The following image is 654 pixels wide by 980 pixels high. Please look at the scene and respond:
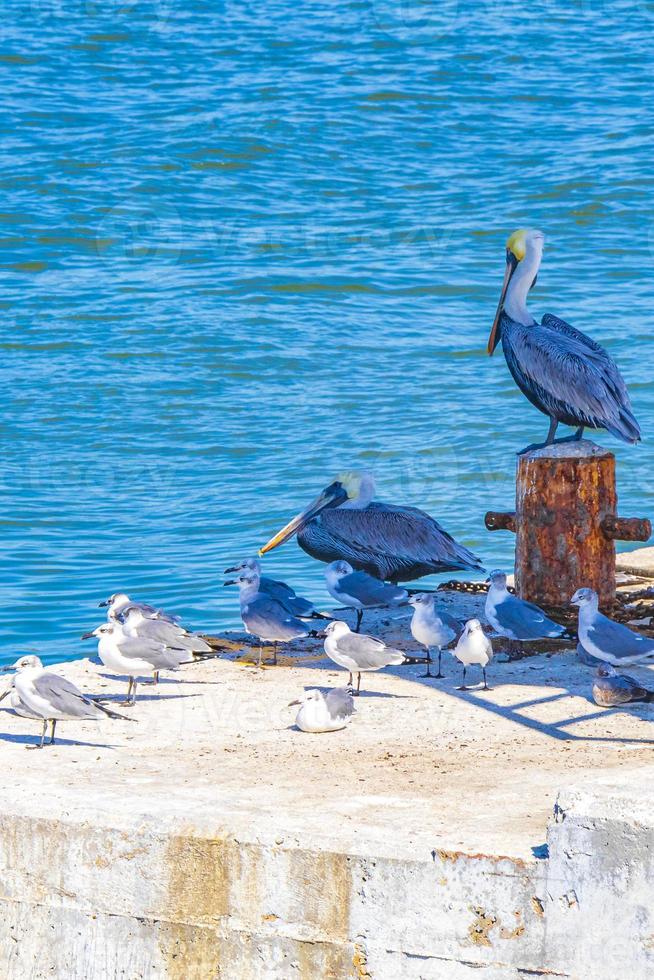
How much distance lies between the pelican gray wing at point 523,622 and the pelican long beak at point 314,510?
114 inches

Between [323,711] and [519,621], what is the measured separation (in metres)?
1.44

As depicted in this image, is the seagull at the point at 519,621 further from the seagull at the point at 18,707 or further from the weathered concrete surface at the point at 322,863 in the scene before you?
the seagull at the point at 18,707

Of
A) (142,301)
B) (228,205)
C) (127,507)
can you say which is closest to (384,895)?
(127,507)

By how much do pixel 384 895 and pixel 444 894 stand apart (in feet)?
0.65

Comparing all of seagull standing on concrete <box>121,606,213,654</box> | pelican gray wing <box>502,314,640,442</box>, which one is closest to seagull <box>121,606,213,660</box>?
seagull standing on concrete <box>121,606,213,654</box>

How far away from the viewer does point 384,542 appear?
10.3 metres

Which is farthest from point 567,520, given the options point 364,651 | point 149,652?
point 149,652

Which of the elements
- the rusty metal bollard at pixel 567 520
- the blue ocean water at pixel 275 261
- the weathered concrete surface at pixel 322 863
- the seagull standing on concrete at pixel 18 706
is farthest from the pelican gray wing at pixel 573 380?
the seagull standing on concrete at pixel 18 706

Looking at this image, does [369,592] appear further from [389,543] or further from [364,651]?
[389,543]

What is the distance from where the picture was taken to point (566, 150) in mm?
29750

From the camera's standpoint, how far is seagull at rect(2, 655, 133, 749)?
6688mm

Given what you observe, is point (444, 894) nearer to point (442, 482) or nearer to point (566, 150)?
point (442, 482)

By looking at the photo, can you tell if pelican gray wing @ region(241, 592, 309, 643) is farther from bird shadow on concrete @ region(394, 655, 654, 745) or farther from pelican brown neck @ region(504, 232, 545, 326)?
pelican brown neck @ region(504, 232, 545, 326)

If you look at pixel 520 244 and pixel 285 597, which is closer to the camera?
pixel 285 597
